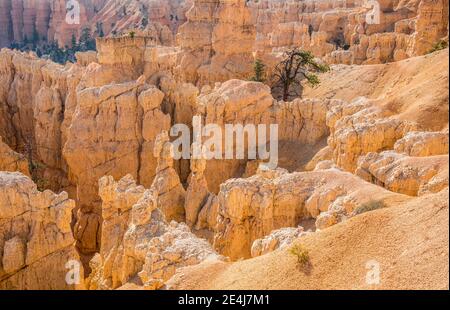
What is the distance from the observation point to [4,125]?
34.9m

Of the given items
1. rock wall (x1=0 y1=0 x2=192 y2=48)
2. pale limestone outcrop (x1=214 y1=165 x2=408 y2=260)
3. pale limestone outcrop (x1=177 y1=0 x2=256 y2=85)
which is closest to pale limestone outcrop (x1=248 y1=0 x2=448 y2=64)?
pale limestone outcrop (x1=177 y1=0 x2=256 y2=85)

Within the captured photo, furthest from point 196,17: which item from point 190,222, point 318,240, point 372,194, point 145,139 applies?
point 318,240

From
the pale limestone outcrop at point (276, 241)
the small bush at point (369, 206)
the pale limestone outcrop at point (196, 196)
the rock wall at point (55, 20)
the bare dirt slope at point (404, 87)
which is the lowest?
the pale limestone outcrop at point (196, 196)

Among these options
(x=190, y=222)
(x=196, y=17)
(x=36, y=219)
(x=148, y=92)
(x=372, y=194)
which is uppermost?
(x=196, y=17)

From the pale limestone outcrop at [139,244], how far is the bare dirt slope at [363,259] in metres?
1.15

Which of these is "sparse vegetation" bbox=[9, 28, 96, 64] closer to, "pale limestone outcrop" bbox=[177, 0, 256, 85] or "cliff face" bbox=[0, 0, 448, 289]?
"cliff face" bbox=[0, 0, 448, 289]

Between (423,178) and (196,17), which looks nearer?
(423,178)

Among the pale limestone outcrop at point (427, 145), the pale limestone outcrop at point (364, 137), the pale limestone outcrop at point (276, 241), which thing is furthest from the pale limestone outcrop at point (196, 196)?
the pale limestone outcrop at point (427, 145)

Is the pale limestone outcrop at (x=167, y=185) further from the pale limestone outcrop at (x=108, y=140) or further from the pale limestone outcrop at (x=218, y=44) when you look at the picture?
the pale limestone outcrop at (x=218, y=44)

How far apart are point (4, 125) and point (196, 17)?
608 inches

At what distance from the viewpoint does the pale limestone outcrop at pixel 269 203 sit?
15.2 meters

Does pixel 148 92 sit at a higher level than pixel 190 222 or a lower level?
higher

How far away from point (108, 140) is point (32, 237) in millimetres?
11517
